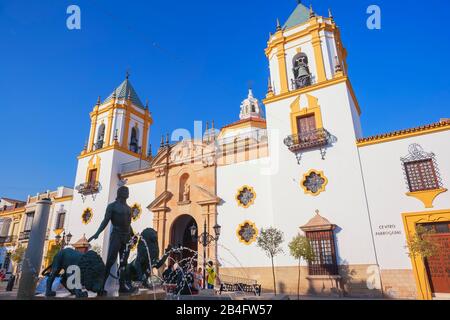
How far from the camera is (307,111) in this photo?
16.8 metres

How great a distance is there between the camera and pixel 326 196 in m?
14.8

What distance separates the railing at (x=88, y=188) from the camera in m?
24.1

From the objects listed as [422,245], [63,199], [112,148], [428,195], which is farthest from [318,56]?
[63,199]

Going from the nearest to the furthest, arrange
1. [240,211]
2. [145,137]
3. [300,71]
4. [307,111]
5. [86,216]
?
1. [307,111]
2. [240,211]
3. [300,71]
4. [86,216]
5. [145,137]

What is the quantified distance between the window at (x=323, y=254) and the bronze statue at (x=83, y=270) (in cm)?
1061

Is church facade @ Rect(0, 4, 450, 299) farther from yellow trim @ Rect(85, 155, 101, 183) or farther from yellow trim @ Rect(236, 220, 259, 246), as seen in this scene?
yellow trim @ Rect(85, 155, 101, 183)

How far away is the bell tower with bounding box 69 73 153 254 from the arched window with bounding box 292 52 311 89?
48.9 feet

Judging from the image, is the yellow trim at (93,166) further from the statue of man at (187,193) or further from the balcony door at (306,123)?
the balcony door at (306,123)

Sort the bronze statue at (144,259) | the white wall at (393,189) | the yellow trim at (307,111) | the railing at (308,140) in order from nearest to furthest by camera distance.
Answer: the bronze statue at (144,259), the white wall at (393,189), the railing at (308,140), the yellow trim at (307,111)

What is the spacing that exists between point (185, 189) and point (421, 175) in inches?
556

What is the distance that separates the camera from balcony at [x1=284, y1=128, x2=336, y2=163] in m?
15.5

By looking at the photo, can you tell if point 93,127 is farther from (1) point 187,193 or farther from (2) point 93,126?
(1) point 187,193

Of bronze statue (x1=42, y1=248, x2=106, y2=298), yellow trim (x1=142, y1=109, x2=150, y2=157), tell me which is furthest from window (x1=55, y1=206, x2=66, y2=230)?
bronze statue (x1=42, y1=248, x2=106, y2=298)

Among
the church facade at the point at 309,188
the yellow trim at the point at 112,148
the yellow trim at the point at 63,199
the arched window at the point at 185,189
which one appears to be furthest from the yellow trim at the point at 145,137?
the arched window at the point at 185,189
